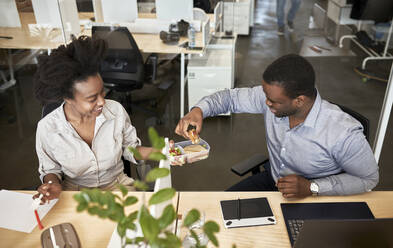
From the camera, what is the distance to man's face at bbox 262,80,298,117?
1562 millimetres

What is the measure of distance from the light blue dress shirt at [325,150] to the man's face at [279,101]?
8 cm

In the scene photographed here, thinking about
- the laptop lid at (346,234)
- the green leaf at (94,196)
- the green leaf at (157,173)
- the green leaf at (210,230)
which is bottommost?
the laptop lid at (346,234)

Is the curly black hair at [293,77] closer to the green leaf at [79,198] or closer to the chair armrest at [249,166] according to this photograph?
the chair armrest at [249,166]

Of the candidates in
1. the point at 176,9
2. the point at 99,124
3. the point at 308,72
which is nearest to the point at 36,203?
the point at 99,124

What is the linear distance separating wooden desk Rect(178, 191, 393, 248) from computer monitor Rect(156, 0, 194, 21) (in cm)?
275

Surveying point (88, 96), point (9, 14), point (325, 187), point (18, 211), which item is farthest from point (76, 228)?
point (9, 14)

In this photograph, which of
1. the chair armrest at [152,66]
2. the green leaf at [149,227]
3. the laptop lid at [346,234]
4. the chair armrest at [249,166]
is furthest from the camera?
the chair armrest at [152,66]

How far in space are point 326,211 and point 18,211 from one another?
124 cm

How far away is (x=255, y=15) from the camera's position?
6609 millimetres

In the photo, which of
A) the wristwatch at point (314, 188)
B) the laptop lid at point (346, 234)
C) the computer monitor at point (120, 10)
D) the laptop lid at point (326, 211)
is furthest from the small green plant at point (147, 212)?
the computer monitor at point (120, 10)

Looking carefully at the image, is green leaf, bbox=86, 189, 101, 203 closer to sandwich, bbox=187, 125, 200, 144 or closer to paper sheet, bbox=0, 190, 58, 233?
paper sheet, bbox=0, 190, 58, 233

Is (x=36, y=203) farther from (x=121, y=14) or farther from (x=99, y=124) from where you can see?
(x=121, y=14)

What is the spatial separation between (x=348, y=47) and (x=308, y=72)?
10.5 feet

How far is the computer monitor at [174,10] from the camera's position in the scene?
151 inches
